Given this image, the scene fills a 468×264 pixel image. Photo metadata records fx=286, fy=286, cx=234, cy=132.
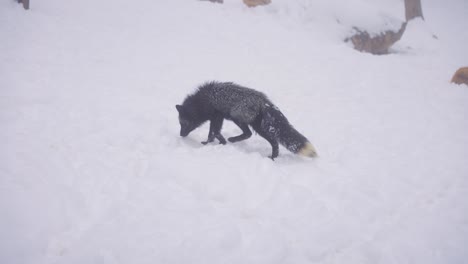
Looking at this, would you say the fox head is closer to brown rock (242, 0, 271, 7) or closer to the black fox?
the black fox

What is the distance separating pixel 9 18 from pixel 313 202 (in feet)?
34.7

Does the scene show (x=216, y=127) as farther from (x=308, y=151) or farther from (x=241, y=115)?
(x=308, y=151)

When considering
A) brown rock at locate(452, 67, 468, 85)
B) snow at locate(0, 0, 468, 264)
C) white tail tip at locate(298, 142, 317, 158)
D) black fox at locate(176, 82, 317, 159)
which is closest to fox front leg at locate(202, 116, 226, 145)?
black fox at locate(176, 82, 317, 159)

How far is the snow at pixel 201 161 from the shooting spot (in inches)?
122

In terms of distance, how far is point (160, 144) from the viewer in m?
5.24

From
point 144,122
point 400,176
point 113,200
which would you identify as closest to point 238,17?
point 144,122

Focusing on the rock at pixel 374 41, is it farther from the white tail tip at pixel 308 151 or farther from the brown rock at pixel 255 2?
the white tail tip at pixel 308 151

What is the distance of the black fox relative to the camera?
5.18 metres

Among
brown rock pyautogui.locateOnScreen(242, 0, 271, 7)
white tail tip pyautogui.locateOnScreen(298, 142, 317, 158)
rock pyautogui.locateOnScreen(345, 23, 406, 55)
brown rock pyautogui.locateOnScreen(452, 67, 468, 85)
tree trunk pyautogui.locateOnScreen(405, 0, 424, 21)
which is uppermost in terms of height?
tree trunk pyautogui.locateOnScreen(405, 0, 424, 21)

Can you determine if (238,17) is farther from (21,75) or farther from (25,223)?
(25,223)

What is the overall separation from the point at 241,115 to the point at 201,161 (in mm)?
1302

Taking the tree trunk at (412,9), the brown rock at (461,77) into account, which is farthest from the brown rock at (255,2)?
the brown rock at (461,77)

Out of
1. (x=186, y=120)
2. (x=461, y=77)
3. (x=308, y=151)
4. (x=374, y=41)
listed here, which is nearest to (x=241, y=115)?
(x=186, y=120)

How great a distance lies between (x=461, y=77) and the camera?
10.0 metres
